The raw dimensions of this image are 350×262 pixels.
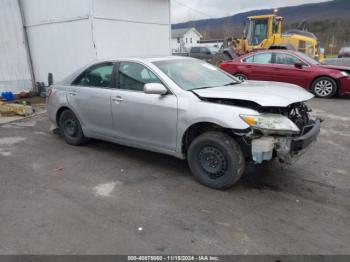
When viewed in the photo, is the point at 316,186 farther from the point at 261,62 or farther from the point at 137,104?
the point at 261,62

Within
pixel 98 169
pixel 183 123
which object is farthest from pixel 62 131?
pixel 183 123

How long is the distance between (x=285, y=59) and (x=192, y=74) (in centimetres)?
660

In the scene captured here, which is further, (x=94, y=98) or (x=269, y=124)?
(x=94, y=98)

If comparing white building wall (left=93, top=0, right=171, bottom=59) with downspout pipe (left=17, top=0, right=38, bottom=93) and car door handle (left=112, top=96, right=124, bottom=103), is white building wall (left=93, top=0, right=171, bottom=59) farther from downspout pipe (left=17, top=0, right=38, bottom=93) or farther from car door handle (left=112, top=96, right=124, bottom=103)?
car door handle (left=112, top=96, right=124, bottom=103)

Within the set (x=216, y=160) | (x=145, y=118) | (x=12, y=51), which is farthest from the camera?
(x=12, y=51)

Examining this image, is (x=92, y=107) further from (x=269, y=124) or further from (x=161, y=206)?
(x=269, y=124)

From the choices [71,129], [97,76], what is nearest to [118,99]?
[97,76]

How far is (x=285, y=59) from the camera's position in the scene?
991 cm

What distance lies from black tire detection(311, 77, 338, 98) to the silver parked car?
591cm

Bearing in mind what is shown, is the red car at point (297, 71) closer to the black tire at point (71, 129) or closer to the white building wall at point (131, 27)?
the white building wall at point (131, 27)

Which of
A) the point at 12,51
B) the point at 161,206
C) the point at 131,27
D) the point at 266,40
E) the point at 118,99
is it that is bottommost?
the point at 161,206

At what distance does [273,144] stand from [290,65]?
7.21m

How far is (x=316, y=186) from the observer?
12.8 feet

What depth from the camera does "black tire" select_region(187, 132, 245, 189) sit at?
141 inches
